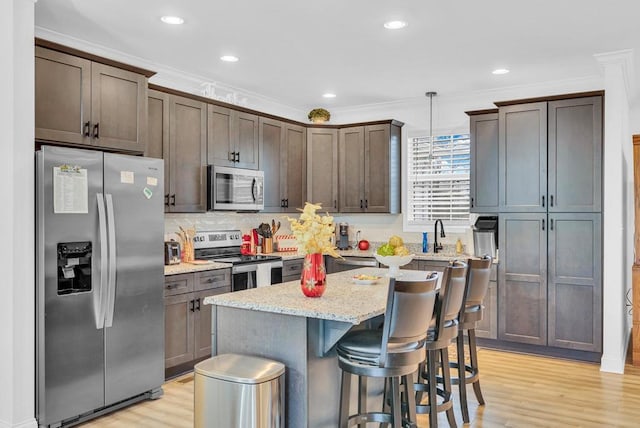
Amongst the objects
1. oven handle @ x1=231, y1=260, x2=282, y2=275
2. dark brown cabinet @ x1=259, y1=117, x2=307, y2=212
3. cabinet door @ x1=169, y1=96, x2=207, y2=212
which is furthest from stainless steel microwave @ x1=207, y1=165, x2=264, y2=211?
oven handle @ x1=231, y1=260, x2=282, y2=275

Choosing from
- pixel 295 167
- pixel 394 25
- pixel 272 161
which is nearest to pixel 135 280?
pixel 272 161

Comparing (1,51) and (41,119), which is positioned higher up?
(1,51)

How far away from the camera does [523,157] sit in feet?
16.3

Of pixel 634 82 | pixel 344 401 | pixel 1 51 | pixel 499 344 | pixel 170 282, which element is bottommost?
pixel 499 344

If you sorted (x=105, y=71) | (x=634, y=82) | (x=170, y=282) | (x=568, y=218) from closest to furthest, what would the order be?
(x=105, y=71)
(x=170, y=282)
(x=568, y=218)
(x=634, y=82)

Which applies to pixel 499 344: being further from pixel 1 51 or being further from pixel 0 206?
pixel 1 51

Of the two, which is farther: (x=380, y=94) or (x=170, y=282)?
(x=380, y=94)

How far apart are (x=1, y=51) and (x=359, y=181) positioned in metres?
4.00

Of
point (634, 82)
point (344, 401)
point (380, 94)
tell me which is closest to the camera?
point (344, 401)

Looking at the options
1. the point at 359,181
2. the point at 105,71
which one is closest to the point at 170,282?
the point at 105,71

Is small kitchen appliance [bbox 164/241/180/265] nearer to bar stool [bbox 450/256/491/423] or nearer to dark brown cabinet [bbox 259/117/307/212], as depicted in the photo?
dark brown cabinet [bbox 259/117/307/212]

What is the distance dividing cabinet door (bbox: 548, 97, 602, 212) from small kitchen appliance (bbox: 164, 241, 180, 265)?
139 inches

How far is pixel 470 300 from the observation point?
3.27 metres

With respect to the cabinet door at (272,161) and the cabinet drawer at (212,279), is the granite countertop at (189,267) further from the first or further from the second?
the cabinet door at (272,161)
